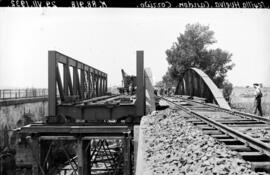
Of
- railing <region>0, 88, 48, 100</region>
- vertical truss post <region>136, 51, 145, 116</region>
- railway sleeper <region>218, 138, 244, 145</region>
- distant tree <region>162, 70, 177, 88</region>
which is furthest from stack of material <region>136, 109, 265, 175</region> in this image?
distant tree <region>162, 70, 177, 88</region>

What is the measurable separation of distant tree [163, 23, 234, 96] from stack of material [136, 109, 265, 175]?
36299mm

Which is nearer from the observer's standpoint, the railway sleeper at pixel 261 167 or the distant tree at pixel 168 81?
the railway sleeper at pixel 261 167

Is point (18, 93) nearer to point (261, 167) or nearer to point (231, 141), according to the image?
point (231, 141)

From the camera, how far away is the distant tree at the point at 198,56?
42.7 metres

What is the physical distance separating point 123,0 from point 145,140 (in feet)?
11.2

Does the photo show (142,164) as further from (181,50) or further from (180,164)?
(181,50)

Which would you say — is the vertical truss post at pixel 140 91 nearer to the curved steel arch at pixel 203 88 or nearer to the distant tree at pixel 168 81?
the curved steel arch at pixel 203 88

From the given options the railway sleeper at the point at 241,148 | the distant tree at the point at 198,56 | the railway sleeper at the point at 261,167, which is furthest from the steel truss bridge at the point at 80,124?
the distant tree at the point at 198,56

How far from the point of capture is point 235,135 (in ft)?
18.0

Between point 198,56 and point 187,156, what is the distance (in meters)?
40.6

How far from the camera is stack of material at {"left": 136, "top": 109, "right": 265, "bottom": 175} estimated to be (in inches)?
139

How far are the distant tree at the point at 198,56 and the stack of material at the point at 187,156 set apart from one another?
1429 inches

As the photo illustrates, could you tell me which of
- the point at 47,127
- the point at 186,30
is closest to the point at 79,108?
the point at 47,127

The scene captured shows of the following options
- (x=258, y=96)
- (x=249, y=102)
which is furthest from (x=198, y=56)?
(x=258, y=96)
